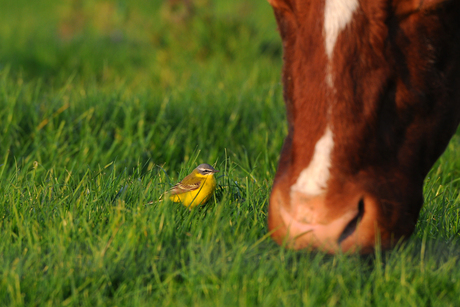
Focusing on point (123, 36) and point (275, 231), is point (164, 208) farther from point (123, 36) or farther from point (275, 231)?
point (123, 36)

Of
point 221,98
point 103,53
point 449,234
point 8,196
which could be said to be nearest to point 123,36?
point 103,53

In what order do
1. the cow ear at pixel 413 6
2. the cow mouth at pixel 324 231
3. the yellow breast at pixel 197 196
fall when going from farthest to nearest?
the yellow breast at pixel 197 196
the cow ear at pixel 413 6
the cow mouth at pixel 324 231

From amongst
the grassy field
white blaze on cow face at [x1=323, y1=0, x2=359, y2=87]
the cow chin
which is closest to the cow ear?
white blaze on cow face at [x1=323, y1=0, x2=359, y2=87]

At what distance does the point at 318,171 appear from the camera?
190 centimetres

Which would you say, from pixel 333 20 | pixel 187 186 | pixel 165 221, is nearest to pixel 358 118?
pixel 333 20

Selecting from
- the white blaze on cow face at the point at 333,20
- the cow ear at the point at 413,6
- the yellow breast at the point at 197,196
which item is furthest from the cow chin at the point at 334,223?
the yellow breast at the point at 197,196

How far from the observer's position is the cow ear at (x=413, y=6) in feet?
6.43

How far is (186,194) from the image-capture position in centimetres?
280

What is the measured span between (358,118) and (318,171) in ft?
0.76

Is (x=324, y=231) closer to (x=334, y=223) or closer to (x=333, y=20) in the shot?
(x=334, y=223)

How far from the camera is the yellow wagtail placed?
277cm

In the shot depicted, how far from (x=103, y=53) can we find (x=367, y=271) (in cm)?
750

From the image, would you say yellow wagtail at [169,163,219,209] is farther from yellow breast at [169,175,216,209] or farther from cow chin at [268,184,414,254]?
cow chin at [268,184,414,254]

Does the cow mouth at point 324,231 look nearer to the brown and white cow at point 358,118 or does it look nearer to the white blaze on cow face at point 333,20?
the brown and white cow at point 358,118
